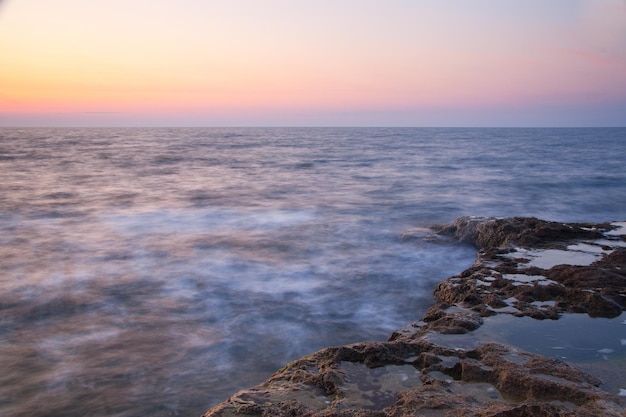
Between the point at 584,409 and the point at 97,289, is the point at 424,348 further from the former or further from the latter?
the point at 97,289

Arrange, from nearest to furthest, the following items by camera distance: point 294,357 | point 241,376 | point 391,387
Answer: point 391,387, point 241,376, point 294,357

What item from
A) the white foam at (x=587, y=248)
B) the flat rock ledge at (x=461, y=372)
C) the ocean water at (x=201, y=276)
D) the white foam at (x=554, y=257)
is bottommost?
the ocean water at (x=201, y=276)

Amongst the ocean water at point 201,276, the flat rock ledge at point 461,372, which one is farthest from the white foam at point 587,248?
the ocean water at point 201,276

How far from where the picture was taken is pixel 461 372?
322 cm

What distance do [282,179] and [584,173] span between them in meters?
12.9

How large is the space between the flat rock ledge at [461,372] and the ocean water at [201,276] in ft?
3.84

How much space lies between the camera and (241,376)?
4.44 meters

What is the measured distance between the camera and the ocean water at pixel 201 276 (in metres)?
4.42

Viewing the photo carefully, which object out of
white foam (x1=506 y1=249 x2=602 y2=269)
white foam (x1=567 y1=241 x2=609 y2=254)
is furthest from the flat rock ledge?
white foam (x1=567 y1=241 x2=609 y2=254)

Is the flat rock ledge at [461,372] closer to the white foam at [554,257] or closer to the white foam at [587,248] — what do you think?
the white foam at [554,257]

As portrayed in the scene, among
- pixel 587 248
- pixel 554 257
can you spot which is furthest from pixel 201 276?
pixel 587 248

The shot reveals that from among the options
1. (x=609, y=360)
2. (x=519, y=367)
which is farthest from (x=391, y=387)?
(x=609, y=360)

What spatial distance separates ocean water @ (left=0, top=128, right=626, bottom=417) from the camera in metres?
4.42

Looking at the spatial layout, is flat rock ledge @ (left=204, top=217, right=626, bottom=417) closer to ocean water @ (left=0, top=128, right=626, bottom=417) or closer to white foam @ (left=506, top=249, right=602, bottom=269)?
white foam @ (left=506, top=249, right=602, bottom=269)
